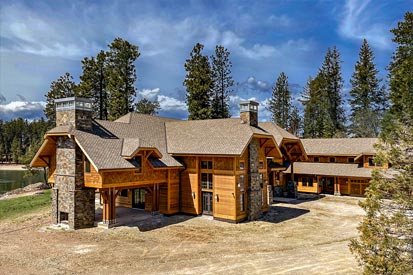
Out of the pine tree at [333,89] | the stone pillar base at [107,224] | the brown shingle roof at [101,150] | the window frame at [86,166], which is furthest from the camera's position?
the pine tree at [333,89]

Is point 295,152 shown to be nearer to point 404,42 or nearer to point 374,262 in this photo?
point 404,42

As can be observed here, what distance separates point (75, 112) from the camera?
18.1 meters

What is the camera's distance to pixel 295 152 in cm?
2984

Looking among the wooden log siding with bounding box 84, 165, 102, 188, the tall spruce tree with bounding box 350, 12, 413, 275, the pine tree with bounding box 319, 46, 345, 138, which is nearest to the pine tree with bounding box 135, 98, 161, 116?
the pine tree with bounding box 319, 46, 345, 138

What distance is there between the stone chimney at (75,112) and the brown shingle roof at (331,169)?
63.9 ft

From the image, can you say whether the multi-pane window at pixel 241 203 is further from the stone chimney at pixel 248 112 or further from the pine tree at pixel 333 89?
the pine tree at pixel 333 89

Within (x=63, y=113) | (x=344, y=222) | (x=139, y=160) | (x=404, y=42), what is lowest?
(x=344, y=222)

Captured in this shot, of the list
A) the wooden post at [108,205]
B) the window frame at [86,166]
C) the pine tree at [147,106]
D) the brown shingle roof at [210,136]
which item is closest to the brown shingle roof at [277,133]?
the brown shingle roof at [210,136]

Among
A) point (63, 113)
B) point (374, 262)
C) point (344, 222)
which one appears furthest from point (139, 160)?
point (374, 262)

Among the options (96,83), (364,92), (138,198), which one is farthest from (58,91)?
(364,92)

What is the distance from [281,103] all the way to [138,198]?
36894 mm

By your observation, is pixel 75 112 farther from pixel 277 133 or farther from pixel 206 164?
pixel 277 133

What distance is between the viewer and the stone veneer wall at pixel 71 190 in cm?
1750

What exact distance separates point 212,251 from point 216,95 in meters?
32.1
